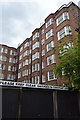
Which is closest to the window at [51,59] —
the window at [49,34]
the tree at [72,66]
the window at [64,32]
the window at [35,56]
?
the window at [64,32]

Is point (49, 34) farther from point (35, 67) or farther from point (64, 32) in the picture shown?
point (35, 67)

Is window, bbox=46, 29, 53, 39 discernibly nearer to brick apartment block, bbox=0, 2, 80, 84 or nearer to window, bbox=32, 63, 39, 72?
brick apartment block, bbox=0, 2, 80, 84

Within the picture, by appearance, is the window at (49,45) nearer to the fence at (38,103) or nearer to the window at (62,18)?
the window at (62,18)

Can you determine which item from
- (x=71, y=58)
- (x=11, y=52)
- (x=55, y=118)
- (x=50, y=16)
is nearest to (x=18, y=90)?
(x=55, y=118)

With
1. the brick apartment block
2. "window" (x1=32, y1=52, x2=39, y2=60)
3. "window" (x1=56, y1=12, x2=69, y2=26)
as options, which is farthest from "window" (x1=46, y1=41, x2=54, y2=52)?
"window" (x1=32, y1=52, x2=39, y2=60)

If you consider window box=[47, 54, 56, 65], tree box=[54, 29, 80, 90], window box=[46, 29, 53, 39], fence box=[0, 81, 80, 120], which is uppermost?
window box=[46, 29, 53, 39]

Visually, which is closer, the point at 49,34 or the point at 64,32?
the point at 64,32

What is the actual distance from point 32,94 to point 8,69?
2884 cm

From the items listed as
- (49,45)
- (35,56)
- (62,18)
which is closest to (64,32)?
(62,18)

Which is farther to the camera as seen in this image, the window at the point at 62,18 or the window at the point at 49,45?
the window at the point at 49,45

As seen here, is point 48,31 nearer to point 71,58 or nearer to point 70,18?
point 70,18

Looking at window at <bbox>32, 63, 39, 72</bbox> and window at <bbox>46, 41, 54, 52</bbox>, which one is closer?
window at <bbox>46, 41, 54, 52</bbox>

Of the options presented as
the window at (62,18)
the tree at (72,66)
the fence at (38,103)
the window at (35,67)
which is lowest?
the fence at (38,103)

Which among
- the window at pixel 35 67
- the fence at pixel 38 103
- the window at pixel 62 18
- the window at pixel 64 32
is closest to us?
the fence at pixel 38 103
